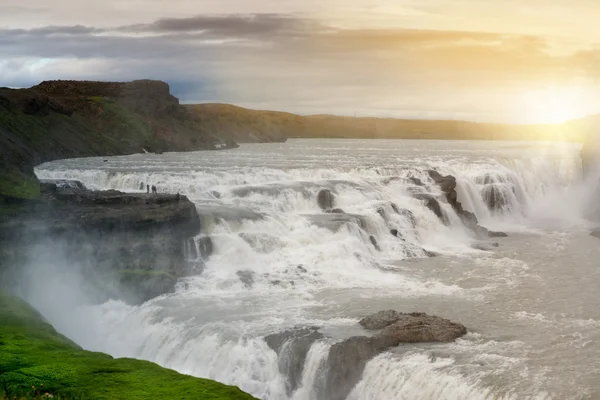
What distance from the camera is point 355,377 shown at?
19859 mm

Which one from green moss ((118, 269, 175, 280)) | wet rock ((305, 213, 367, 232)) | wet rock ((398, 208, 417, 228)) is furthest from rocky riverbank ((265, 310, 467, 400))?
wet rock ((398, 208, 417, 228))

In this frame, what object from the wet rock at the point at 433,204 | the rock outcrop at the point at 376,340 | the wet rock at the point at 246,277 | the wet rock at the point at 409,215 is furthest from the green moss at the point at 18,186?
the wet rock at the point at 433,204

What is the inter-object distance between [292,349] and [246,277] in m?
9.07

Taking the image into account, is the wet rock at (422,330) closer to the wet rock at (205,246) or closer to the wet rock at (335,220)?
the wet rock at (205,246)

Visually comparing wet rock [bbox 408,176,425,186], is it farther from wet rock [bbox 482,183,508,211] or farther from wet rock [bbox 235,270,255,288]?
wet rock [bbox 235,270,255,288]

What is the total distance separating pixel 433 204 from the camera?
4356 cm

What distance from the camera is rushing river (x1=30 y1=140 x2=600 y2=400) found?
19.9 meters

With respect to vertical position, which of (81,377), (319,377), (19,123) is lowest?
(319,377)

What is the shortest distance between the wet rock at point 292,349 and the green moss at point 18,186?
710 inches

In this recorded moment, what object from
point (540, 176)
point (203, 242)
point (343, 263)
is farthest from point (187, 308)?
point (540, 176)

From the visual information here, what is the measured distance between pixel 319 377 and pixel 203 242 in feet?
43.8

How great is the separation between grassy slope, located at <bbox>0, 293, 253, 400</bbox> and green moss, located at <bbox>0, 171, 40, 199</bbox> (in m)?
17.4

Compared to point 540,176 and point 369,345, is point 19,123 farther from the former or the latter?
point 369,345

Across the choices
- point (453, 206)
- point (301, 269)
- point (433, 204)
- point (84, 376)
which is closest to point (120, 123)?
point (453, 206)
